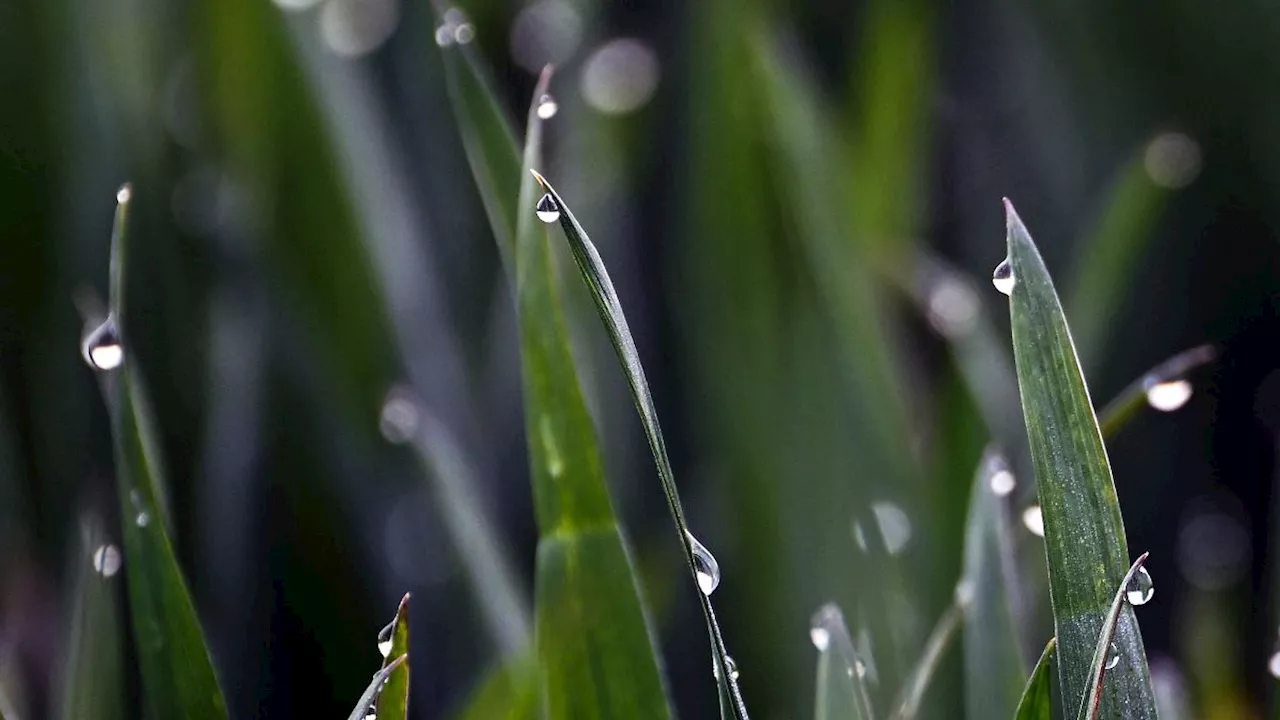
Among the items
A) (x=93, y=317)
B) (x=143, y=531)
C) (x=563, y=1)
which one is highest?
(x=563, y=1)

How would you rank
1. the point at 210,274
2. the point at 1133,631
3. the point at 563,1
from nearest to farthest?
1. the point at 1133,631
2. the point at 210,274
3. the point at 563,1

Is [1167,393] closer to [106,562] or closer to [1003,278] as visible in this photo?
[1003,278]

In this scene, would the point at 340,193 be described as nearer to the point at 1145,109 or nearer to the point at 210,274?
the point at 210,274

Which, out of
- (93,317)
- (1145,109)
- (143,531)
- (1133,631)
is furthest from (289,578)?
(1145,109)

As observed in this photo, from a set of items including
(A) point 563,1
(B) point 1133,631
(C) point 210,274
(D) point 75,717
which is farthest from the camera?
(A) point 563,1

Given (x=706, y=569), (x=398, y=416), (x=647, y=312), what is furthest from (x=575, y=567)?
(x=647, y=312)

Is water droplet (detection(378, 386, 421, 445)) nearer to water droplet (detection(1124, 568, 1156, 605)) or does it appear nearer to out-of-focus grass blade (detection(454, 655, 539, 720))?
out-of-focus grass blade (detection(454, 655, 539, 720))

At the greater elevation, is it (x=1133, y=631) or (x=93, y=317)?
(x=93, y=317)

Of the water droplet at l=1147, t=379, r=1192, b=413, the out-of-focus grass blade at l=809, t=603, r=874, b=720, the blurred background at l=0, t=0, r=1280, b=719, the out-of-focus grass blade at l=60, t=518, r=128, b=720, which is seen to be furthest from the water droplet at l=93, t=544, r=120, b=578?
the water droplet at l=1147, t=379, r=1192, b=413
